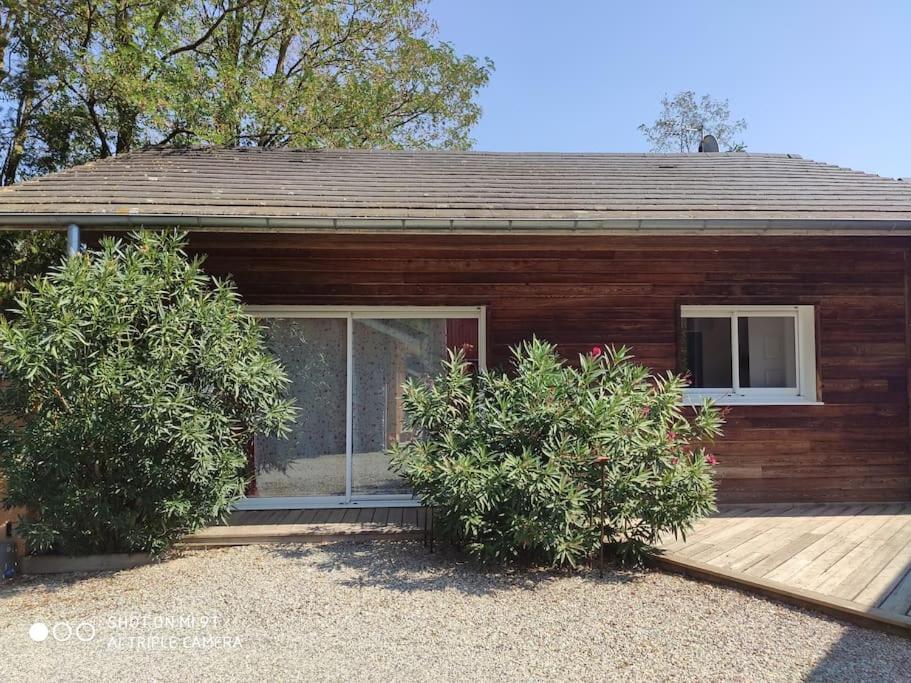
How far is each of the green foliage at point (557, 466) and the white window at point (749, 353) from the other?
1790 millimetres

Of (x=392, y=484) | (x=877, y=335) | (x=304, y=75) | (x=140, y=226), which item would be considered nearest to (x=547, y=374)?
(x=392, y=484)

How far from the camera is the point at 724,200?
5.83 metres

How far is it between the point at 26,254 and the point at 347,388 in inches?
335

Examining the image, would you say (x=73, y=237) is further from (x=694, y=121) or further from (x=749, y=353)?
(x=694, y=121)

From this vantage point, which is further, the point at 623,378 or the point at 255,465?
the point at 255,465

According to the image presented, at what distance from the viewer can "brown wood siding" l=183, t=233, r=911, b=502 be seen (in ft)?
18.5

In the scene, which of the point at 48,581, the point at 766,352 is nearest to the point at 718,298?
the point at 766,352

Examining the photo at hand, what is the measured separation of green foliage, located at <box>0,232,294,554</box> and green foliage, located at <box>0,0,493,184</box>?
24.1ft

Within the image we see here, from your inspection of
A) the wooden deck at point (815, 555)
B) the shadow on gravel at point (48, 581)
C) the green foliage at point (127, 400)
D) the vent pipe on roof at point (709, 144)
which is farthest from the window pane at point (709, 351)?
the vent pipe on roof at point (709, 144)

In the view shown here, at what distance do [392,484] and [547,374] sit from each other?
2.41 m

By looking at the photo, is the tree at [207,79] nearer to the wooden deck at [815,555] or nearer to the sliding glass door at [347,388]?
the sliding glass door at [347,388]

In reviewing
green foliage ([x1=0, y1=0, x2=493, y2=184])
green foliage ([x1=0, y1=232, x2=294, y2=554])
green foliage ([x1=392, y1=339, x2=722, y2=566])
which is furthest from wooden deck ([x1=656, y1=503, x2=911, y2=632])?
green foliage ([x1=0, y1=0, x2=493, y2=184])

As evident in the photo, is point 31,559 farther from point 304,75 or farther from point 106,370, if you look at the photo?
point 304,75

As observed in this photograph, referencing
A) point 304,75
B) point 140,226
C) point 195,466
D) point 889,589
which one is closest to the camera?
point 889,589
